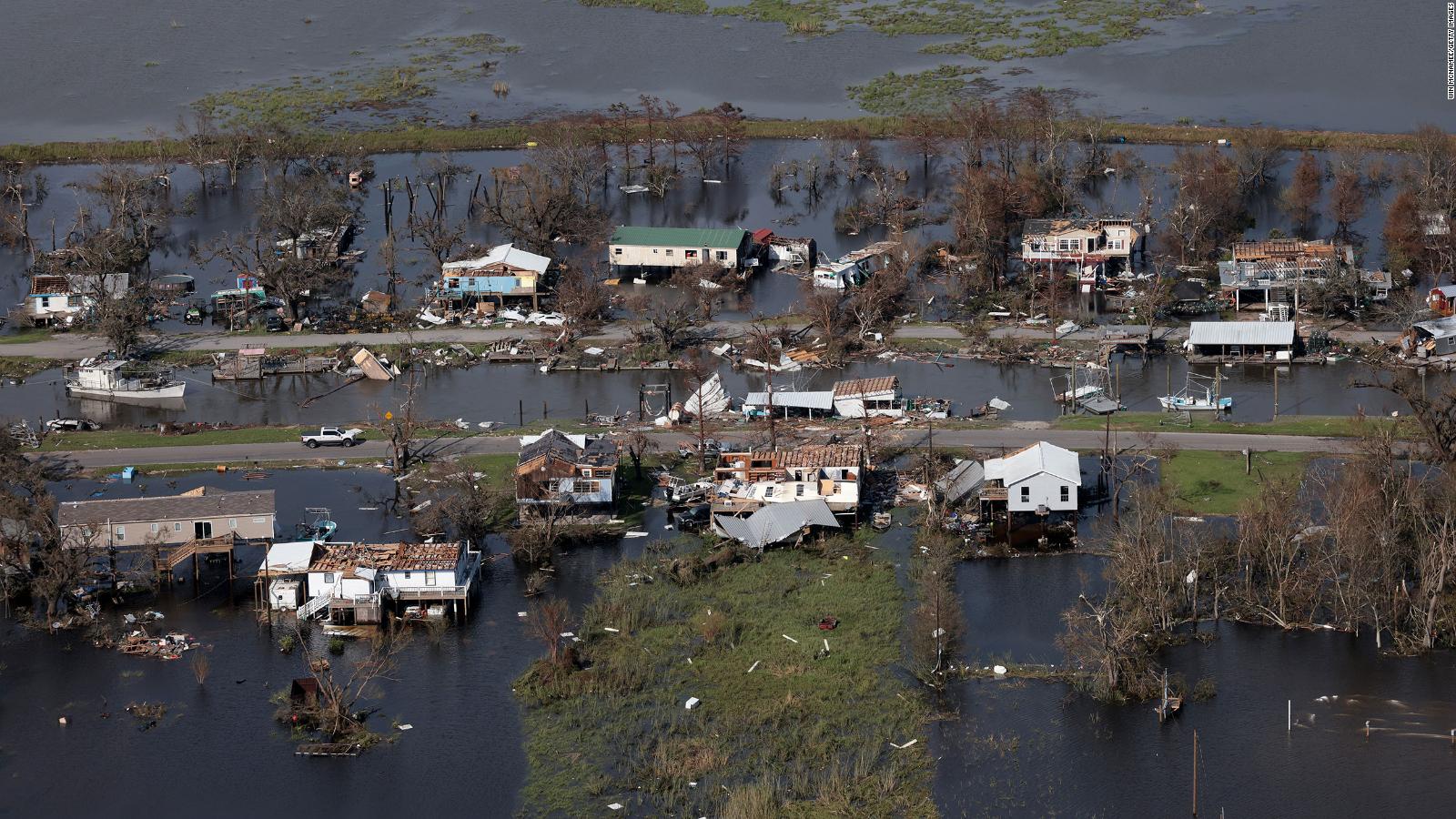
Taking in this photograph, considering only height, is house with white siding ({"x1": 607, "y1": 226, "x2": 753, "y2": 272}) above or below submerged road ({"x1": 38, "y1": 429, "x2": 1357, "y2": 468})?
above

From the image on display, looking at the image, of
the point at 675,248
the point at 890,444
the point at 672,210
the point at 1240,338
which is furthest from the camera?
the point at 672,210

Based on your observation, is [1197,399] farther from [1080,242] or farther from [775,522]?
[775,522]

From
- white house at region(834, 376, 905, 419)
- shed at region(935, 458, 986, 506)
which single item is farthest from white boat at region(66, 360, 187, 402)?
shed at region(935, 458, 986, 506)

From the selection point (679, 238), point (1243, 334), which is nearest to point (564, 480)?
point (1243, 334)

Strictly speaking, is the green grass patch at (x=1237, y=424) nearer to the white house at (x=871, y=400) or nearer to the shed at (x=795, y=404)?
the white house at (x=871, y=400)

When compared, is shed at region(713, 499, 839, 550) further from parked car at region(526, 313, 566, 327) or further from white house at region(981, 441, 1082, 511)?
parked car at region(526, 313, 566, 327)

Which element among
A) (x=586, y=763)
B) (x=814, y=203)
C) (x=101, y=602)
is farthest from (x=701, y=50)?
(x=586, y=763)

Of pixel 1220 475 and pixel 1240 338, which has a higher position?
pixel 1240 338

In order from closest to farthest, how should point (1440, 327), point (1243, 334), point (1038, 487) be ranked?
point (1038, 487) → point (1440, 327) → point (1243, 334)
